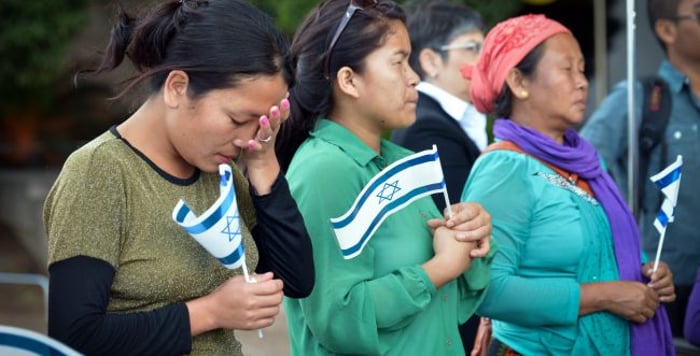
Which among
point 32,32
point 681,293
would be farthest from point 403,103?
point 32,32

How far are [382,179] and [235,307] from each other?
57cm

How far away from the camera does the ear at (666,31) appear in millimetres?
4602

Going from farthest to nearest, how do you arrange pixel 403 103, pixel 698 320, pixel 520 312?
1. pixel 698 320
2. pixel 520 312
3. pixel 403 103

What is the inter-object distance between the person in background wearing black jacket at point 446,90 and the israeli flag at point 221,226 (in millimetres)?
1677

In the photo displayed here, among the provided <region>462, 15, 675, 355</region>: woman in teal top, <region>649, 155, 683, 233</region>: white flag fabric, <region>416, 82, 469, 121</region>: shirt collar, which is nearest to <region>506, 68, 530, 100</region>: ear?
<region>462, 15, 675, 355</region>: woman in teal top

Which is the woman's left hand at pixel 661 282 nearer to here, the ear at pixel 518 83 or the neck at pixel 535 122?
the neck at pixel 535 122

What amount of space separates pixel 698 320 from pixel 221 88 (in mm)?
2036

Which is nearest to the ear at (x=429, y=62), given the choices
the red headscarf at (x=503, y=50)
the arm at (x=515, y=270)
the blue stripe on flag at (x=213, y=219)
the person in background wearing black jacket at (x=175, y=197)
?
the red headscarf at (x=503, y=50)

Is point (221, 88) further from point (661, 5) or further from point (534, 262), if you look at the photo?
point (661, 5)

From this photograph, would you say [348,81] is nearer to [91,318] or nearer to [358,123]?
[358,123]

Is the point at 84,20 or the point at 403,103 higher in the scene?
the point at 403,103

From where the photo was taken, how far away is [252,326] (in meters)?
2.37

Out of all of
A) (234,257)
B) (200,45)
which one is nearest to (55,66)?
(200,45)

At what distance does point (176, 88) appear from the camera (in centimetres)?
242
